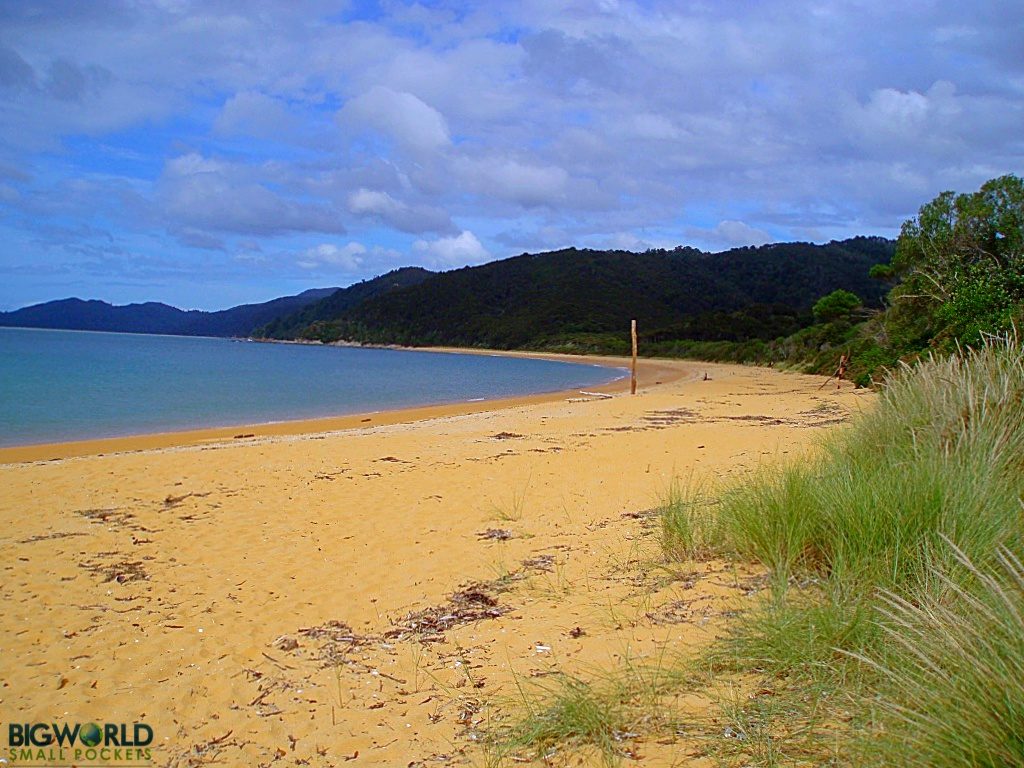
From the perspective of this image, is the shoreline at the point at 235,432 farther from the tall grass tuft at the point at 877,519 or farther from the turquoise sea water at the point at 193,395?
the tall grass tuft at the point at 877,519

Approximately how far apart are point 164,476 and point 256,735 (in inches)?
282

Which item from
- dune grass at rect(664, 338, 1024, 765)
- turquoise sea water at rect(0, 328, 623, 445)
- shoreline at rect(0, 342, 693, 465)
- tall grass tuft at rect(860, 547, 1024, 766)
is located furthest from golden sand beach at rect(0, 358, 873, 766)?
turquoise sea water at rect(0, 328, 623, 445)

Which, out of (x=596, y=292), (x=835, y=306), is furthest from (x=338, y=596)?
(x=596, y=292)

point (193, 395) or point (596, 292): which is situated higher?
point (596, 292)

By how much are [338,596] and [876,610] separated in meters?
3.29

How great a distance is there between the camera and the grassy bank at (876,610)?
2.13 m

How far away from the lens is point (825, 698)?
265cm

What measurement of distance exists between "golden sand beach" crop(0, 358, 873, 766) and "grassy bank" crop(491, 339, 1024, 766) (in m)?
0.23

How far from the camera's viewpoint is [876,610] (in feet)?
9.97

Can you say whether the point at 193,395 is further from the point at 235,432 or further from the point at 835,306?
the point at 835,306

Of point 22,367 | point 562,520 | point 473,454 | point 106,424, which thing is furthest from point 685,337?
point 562,520

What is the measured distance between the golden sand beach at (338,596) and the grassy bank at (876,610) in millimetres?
231

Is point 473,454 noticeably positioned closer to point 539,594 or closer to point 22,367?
point 539,594

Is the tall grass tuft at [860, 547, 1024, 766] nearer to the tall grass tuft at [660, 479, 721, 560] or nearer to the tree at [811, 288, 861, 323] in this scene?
the tall grass tuft at [660, 479, 721, 560]
